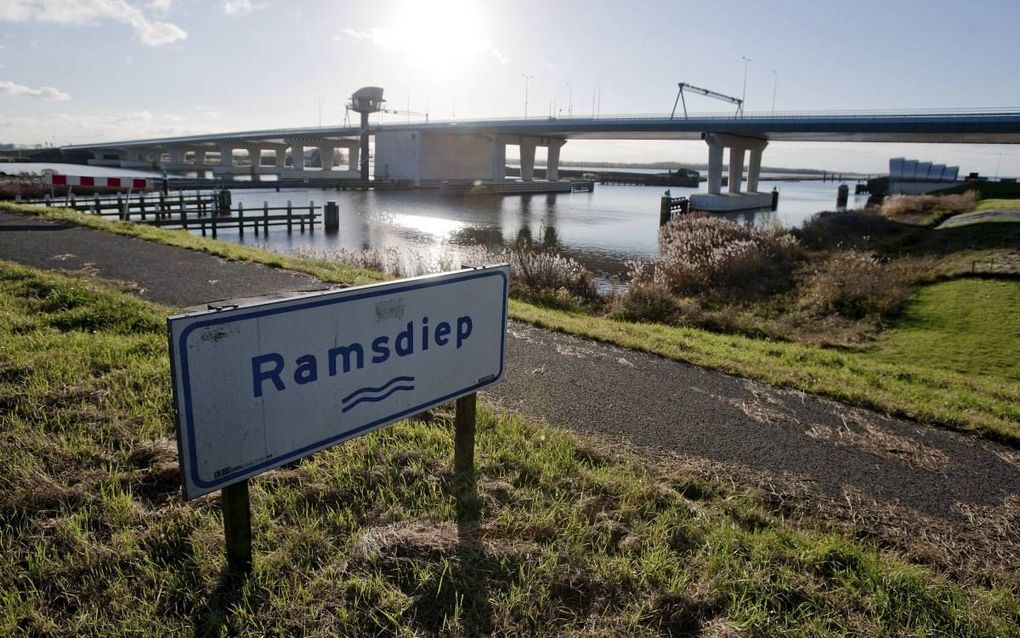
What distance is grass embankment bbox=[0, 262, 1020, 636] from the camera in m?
2.51

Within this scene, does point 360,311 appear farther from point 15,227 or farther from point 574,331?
point 15,227

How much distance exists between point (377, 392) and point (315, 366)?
37cm

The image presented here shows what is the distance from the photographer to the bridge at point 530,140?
52.8 m

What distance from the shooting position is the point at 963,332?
11.9 metres

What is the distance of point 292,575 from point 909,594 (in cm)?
273

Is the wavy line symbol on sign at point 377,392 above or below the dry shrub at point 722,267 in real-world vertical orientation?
above

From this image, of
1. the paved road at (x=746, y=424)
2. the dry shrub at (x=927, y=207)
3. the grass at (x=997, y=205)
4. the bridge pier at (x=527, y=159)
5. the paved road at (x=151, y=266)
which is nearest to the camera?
the paved road at (x=746, y=424)

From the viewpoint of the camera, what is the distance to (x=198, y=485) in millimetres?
2324

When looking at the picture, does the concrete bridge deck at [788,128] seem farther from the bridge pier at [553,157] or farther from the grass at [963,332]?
the grass at [963,332]

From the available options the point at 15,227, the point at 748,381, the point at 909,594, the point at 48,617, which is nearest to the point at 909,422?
the point at 748,381

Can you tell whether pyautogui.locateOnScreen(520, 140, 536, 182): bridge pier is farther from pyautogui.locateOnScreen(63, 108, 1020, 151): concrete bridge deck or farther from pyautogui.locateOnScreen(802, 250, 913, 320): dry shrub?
pyautogui.locateOnScreen(802, 250, 913, 320): dry shrub

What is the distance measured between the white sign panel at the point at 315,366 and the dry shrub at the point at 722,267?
41.6ft

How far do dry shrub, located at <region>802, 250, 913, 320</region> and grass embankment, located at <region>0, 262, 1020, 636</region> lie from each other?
37.2ft

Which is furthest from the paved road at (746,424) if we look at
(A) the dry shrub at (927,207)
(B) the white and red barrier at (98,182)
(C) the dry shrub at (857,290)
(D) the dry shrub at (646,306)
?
(A) the dry shrub at (927,207)
